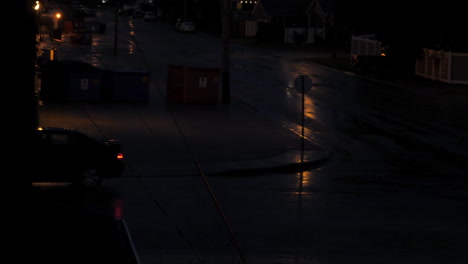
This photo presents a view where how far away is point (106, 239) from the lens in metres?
5.86

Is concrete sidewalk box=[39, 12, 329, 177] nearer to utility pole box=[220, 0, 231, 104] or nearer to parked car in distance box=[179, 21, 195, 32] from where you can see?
utility pole box=[220, 0, 231, 104]

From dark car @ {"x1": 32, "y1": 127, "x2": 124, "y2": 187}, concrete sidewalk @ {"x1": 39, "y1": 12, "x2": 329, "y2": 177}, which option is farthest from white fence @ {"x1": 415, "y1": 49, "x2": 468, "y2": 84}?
dark car @ {"x1": 32, "y1": 127, "x2": 124, "y2": 187}

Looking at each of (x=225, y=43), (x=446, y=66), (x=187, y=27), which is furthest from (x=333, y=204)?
(x=187, y=27)

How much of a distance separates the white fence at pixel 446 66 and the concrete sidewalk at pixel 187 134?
49.3 feet

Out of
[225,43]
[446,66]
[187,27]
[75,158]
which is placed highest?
[187,27]

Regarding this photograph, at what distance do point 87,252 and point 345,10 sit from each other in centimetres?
4873

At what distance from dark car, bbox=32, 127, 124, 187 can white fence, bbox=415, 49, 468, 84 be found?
32222mm

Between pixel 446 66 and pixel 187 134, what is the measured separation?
25180 mm

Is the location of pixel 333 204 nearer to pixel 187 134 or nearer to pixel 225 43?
pixel 187 134

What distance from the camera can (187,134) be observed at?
2641 centimetres

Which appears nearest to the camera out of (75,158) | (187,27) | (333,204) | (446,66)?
(333,204)

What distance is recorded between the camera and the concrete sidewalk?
21234 millimetres

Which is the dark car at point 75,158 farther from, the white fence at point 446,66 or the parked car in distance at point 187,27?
the parked car in distance at point 187,27

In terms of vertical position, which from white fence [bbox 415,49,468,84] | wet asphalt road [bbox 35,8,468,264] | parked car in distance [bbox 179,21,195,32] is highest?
parked car in distance [bbox 179,21,195,32]
